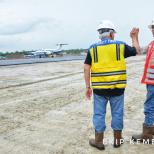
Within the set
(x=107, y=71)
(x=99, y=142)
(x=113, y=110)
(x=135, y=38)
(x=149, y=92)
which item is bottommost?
(x=99, y=142)

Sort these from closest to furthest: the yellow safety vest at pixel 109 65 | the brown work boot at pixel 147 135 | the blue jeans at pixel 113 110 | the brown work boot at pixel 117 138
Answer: the yellow safety vest at pixel 109 65 → the blue jeans at pixel 113 110 → the brown work boot at pixel 117 138 → the brown work boot at pixel 147 135

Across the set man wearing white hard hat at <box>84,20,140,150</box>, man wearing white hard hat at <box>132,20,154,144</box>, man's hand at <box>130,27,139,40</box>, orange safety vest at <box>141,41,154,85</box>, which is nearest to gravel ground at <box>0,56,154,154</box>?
man wearing white hard hat at <box>132,20,154,144</box>

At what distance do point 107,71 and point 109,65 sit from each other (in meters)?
0.09

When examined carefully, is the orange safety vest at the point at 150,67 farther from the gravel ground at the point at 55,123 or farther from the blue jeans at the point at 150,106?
the gravel ground at the point at 55,123

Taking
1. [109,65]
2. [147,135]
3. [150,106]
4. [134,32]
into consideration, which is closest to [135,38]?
[134,32]

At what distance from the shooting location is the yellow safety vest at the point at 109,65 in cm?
514

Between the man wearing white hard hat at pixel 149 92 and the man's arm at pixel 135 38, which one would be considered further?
the man wearing white hard hat at pixel 149 92

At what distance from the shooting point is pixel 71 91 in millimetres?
11336

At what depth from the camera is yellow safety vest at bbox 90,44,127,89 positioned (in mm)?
5141

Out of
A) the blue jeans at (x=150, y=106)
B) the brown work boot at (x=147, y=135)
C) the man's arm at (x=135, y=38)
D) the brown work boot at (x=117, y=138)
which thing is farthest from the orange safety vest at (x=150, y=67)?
the brown work boot at (x=117, y=138)

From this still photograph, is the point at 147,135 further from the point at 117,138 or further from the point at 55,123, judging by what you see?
the point at 55,123

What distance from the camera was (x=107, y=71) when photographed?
5.18 metres

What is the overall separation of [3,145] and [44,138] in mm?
696

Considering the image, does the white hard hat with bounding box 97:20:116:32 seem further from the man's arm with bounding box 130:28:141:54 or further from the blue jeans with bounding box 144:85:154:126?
the blue jeans with bounding box 144:85:154:126
